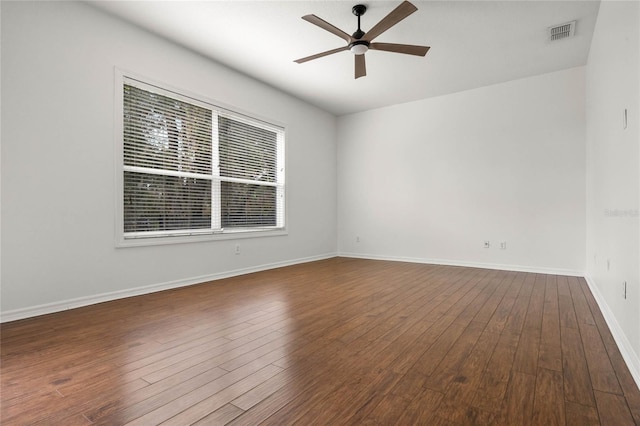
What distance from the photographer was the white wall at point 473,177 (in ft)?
15.1

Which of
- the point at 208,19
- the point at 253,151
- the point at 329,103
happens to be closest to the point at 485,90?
the point at 329,103

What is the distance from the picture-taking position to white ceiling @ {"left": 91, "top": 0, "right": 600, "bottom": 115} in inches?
125

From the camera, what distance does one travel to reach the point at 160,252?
146 inches

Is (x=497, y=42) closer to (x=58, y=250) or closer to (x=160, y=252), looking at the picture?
(x=160, y=252)

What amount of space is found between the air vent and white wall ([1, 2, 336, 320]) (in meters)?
4.16

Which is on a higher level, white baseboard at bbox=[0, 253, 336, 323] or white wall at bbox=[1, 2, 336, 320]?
white wall at bbox=[1, 2, 336, 320]

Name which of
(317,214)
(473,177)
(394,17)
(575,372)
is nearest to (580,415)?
(575,372)

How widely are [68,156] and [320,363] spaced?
2929 mm

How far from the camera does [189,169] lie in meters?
4.02

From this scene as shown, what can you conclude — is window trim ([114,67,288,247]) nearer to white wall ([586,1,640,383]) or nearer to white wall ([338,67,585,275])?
white wall ([338,67,585,275])

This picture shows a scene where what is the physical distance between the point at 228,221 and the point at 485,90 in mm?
4526

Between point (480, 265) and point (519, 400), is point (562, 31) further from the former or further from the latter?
point (519, 400)

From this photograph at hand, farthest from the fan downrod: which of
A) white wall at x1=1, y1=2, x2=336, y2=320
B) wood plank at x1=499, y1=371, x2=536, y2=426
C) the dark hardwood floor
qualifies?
wood plank at x1=499, y1=371, x2=536, y2=426

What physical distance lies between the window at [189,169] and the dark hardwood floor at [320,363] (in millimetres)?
967
